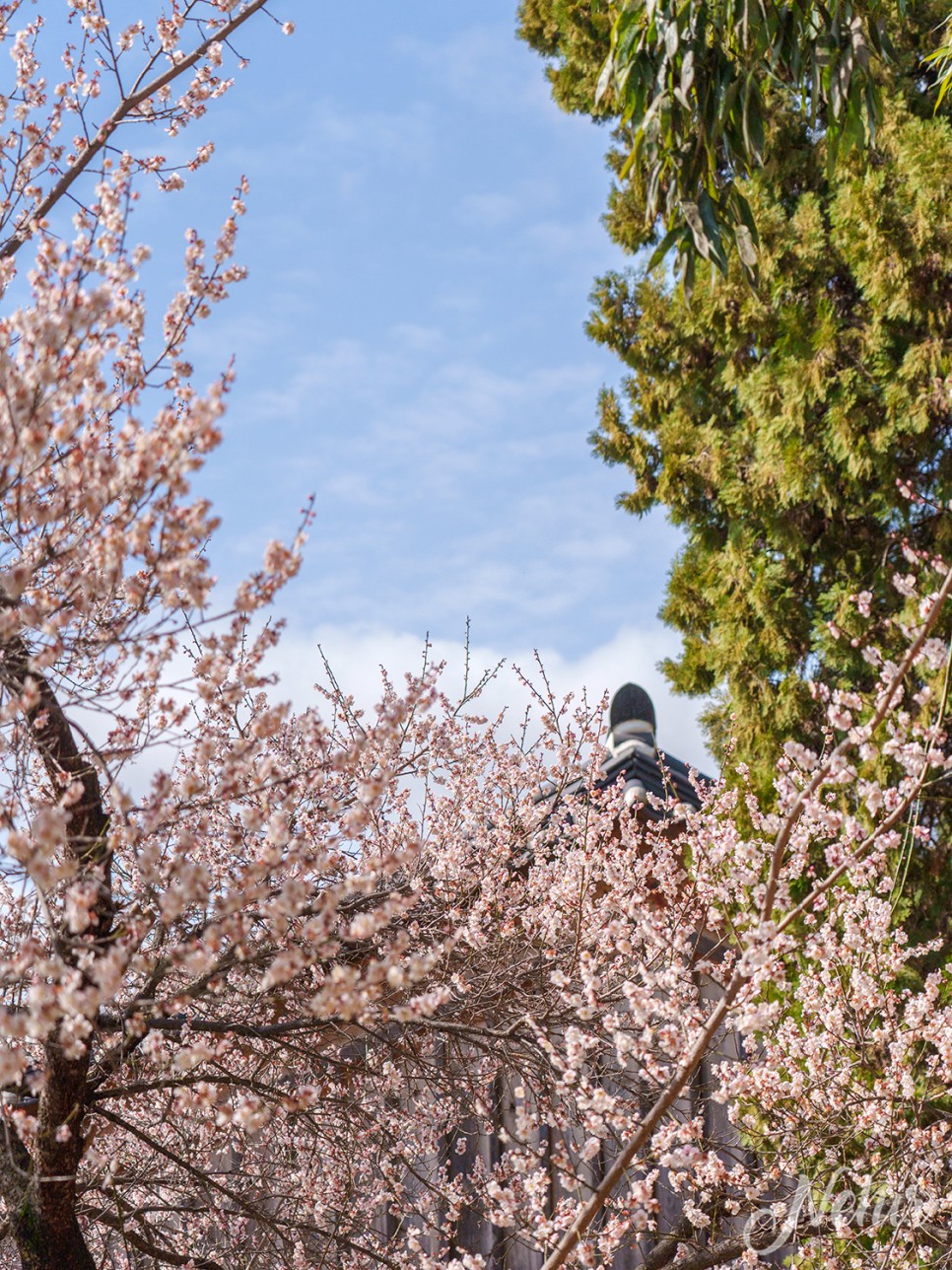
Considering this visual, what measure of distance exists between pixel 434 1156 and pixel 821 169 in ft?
19.5

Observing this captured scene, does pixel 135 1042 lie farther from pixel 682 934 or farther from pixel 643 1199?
pixel 682 934

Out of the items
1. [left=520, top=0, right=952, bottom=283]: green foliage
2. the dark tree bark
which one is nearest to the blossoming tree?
the dark tree bark

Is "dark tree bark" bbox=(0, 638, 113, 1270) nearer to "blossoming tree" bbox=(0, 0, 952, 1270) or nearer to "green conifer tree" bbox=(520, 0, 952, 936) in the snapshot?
"blossoming tree" bbox=(0, 0, 952, 1270)

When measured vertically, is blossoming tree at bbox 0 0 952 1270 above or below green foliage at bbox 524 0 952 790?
below

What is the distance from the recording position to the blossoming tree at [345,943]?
8.36ft

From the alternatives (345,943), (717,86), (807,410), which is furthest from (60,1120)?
(807,410)

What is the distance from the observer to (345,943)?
4.33 m

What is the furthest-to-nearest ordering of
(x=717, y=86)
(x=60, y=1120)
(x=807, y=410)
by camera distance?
(x=807, y=410) < (x=717, y=86) < (x=60, y=1120)

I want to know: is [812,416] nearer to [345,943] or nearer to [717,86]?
[717,86]

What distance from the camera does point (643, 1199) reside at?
311 cm

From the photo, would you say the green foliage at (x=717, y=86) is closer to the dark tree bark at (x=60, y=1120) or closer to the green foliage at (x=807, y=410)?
the green foliage at (x=807, y=410)

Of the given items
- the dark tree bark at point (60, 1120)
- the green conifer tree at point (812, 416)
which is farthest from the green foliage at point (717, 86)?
the dark tree bark at point (60, 1120)

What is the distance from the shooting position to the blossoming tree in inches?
100

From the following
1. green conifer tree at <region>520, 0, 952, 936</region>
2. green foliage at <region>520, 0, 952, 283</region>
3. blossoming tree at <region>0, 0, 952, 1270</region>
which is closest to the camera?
blossoming tree at <region>0, 0, 952, 1270</region>
